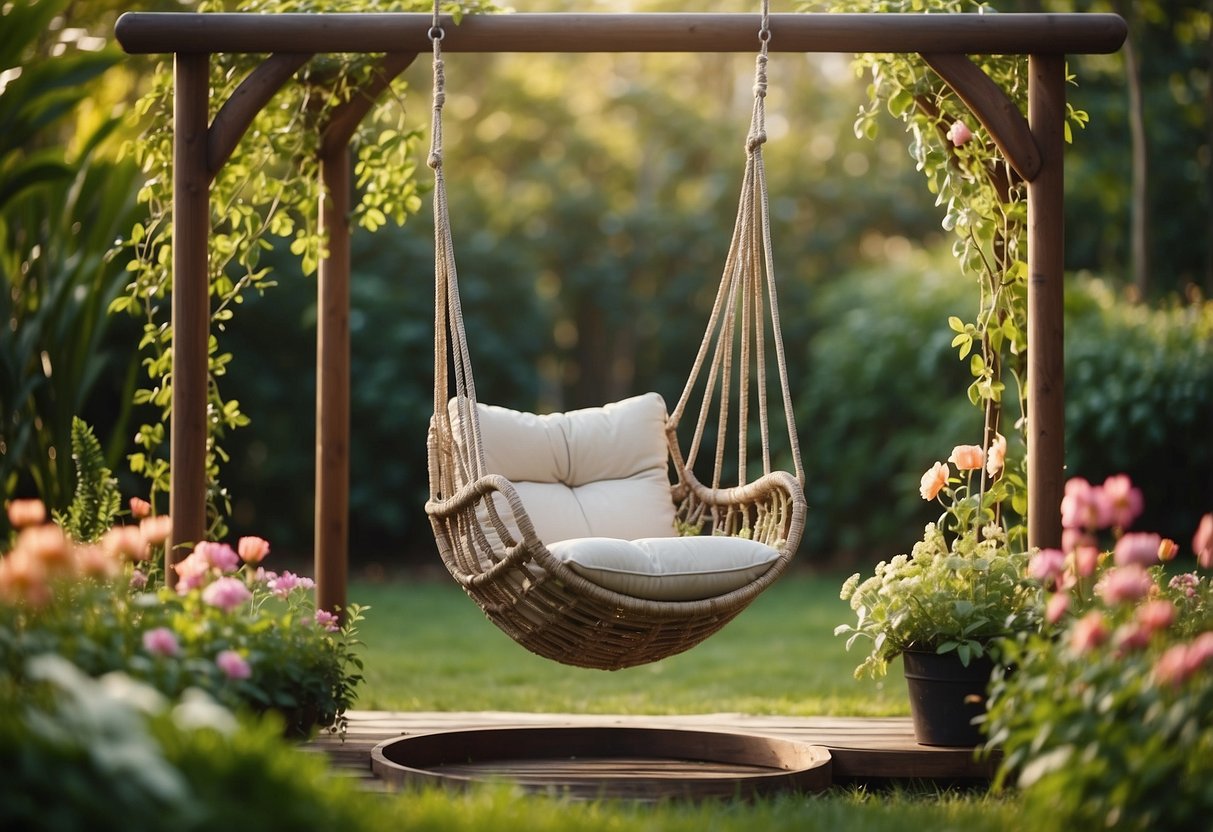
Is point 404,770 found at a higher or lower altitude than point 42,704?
lower

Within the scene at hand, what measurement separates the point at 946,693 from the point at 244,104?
1952 mm

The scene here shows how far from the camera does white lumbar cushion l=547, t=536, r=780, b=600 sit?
2.68 metres

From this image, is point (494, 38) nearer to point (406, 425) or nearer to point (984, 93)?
point (984, 93)

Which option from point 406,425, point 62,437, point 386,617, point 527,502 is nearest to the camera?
point 527,502


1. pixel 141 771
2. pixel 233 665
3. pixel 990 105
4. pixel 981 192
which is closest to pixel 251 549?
pixel 233 665

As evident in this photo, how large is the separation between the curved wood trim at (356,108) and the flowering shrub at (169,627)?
1.25 m

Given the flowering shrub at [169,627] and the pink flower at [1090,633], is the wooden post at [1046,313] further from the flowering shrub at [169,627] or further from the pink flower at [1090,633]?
the flowering shrub at [169,627]

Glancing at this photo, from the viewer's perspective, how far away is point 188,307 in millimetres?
2992

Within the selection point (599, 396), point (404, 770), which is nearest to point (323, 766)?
point (404, 770)

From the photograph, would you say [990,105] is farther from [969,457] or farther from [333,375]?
[333,375]

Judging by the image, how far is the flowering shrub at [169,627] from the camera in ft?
6.58

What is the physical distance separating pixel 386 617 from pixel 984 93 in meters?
3.62

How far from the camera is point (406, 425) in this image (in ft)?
22.0

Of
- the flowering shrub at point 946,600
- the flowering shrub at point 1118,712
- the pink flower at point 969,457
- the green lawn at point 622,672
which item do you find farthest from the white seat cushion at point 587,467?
the flowering shrub at point 1118,712
